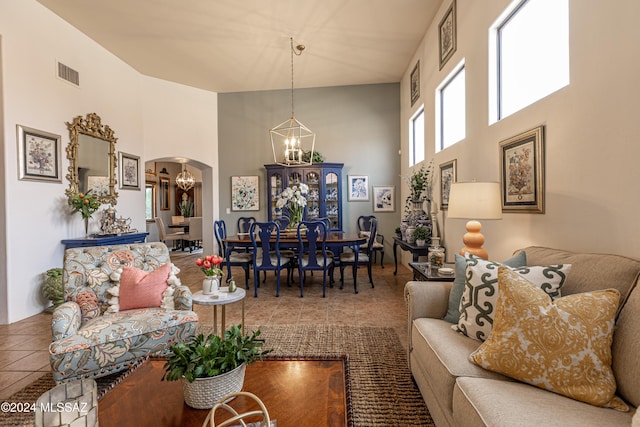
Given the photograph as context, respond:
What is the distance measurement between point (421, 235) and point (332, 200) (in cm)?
244

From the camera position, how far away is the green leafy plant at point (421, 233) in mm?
3949

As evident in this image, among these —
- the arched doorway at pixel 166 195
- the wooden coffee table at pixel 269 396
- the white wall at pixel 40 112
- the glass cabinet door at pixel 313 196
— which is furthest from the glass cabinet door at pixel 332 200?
the wooden coffee table at pixel 269 396

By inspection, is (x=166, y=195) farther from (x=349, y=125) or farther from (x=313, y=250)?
(x=313, y=250)

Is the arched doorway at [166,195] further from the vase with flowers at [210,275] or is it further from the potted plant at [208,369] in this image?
the potted plant at [208,369]

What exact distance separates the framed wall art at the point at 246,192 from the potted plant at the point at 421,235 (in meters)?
3.59

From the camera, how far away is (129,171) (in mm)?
5008

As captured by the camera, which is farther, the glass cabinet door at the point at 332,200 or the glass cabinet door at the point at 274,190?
the glass cabinet door at the point at 274,190

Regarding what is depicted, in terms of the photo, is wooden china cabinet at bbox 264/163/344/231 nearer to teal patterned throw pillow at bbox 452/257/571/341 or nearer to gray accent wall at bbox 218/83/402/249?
gray accent wall at bbox 218/83/402/249

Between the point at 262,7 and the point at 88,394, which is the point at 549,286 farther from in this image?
the point at 262,7

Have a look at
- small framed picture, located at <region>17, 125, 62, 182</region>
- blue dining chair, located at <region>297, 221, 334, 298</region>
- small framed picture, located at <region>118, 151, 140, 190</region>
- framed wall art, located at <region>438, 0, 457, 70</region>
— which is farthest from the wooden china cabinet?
small framed picture, located at <region>17, 125, 62, 182</region>

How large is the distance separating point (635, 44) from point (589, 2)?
43cm

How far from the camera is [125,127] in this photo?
4.91 m

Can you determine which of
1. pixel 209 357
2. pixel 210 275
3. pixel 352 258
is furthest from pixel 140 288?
pixel 352 258

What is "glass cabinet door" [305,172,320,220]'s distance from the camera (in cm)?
599
